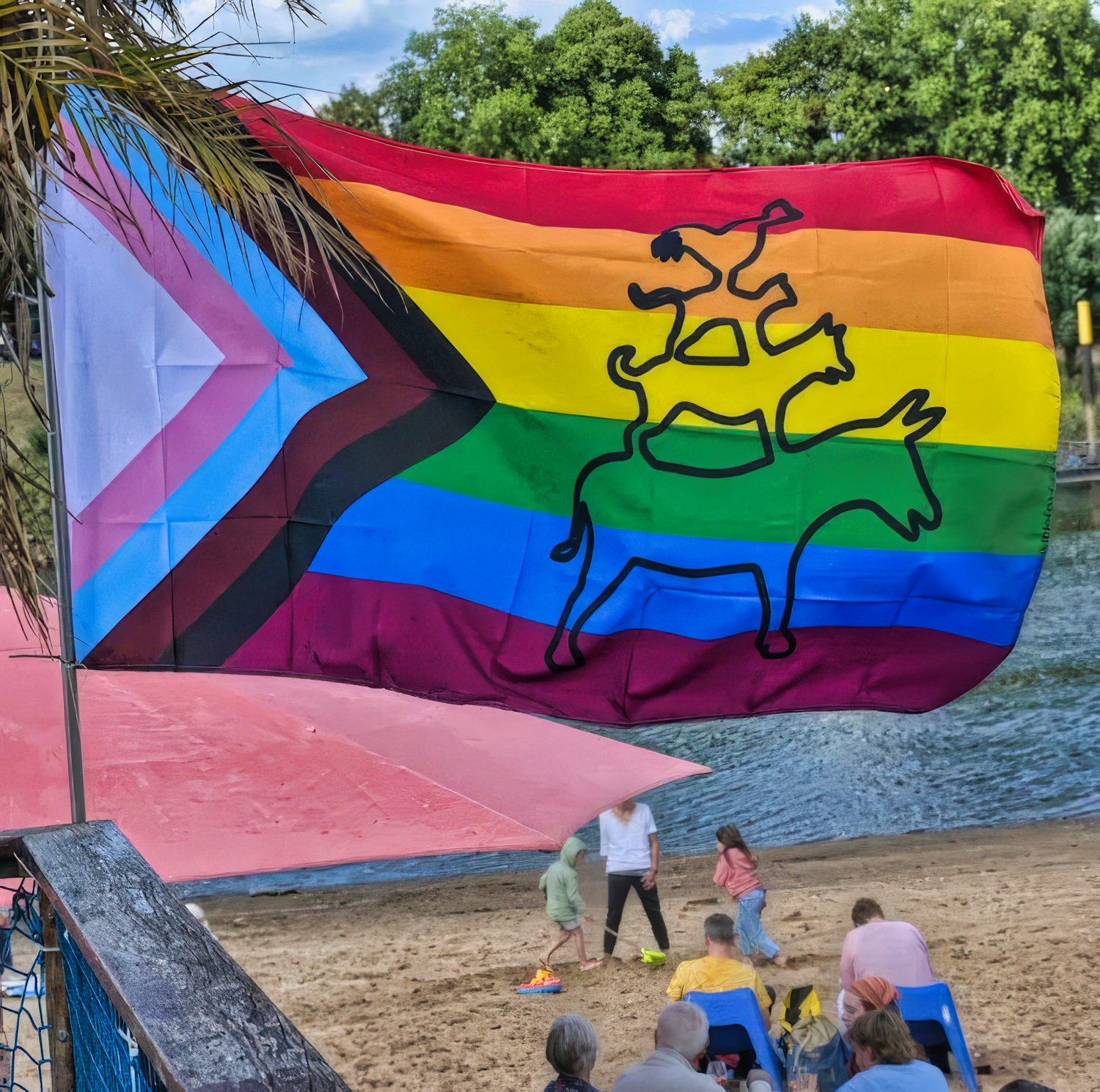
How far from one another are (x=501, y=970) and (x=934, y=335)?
7.74 m

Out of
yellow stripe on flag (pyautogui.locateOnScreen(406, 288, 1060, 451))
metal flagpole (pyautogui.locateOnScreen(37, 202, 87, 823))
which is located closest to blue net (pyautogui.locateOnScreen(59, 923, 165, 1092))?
metal flagpole (pyautogui.locateOnScreen(37, 202, 87, 823))

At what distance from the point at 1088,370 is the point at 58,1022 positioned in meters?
50.4

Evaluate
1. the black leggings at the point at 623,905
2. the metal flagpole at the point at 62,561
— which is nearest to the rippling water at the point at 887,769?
the black leggings at the point at 623,905

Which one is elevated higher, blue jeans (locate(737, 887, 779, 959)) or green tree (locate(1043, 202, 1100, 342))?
green tree (locate(1043, 202, 1100, 342))

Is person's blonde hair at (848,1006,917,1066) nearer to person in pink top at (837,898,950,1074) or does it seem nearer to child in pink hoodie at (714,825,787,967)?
person in pink top at (837,898,950,1074)

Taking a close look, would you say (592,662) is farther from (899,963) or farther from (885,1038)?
(899,963)

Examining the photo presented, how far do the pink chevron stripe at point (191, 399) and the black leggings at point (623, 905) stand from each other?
6.70 m

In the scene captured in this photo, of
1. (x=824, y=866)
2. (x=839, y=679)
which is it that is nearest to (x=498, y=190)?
(x=839, y=679)

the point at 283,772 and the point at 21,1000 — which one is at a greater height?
the point at 283,772

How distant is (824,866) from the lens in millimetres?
13945

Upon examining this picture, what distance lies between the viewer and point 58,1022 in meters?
2.22

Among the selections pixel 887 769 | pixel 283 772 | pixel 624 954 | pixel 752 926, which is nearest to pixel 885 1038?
pixel 283 772

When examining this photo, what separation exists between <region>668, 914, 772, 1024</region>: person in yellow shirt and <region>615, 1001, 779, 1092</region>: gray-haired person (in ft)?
3.22

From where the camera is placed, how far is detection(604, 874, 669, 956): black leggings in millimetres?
9711
